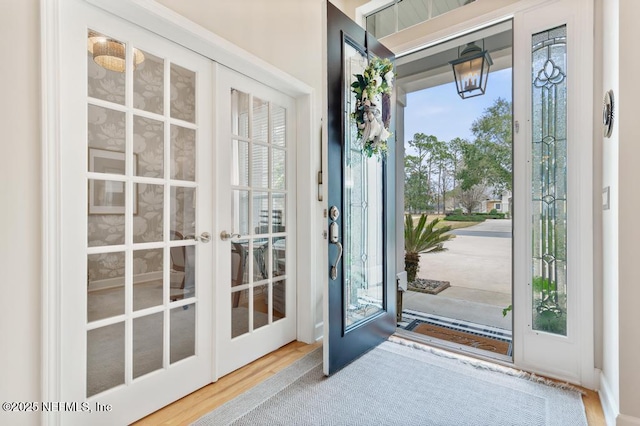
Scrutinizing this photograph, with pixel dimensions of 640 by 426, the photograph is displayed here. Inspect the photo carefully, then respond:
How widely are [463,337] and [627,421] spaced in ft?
4.40

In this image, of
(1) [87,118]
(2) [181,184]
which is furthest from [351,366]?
(1) [87,118]

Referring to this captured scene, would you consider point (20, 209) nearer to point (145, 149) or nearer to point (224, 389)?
point (145, 149)

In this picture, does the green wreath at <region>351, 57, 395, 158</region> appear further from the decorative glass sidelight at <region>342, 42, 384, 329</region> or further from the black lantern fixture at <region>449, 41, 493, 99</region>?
the black lantern fixture at <region>449, 41, 493, 99</region>

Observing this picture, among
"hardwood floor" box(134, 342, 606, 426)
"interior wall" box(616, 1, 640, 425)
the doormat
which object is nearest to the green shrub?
the doormat

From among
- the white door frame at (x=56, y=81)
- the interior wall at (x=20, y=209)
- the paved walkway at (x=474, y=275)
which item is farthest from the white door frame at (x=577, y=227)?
the interior wall at (x=20, y=209)

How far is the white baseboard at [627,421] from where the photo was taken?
1.45 metres

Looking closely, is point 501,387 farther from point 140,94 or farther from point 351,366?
point 140,94

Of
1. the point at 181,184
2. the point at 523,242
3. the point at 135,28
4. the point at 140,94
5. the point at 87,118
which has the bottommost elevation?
the point at 523,242

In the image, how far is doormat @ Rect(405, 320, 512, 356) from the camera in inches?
102

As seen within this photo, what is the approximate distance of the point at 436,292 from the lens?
13.3 feet

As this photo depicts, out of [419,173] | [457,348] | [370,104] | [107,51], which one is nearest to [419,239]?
[419,173]

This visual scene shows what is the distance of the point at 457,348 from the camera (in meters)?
2.46

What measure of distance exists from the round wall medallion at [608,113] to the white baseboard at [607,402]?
4.48ft

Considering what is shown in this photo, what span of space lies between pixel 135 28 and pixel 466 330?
132 inches
